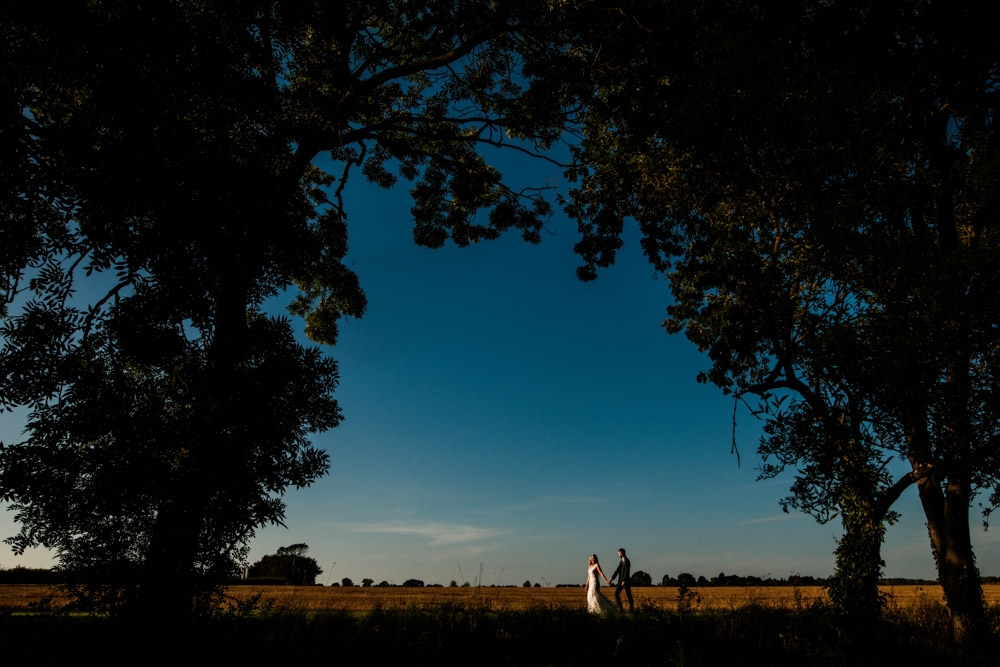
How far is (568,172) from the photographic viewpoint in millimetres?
17750

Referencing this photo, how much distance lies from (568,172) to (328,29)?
8.37 meters

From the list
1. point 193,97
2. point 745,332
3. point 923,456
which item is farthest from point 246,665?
point 923,456

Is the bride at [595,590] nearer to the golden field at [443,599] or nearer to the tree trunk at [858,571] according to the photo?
the golden field at [443,599]

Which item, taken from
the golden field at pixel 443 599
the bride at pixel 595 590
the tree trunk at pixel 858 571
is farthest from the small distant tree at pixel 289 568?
the tree trunk at pixel 858 571

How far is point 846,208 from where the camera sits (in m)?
10.3

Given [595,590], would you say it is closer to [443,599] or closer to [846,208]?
[443,599]

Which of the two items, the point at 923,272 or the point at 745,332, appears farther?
the point at 745,332

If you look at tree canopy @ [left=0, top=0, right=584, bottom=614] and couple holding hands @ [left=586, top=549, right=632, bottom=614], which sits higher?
tree canopy @ [left=0, top=0, right=584, bottom=614]

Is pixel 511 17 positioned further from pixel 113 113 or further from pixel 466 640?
pixel 466 640

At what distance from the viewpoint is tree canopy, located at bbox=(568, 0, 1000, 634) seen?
9914 millimetres

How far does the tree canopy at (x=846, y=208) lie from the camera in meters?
9.91

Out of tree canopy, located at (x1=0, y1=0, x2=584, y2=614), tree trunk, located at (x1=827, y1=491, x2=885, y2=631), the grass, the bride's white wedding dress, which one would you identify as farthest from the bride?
tree canopy, located at (x1=0, y1=0, x2=584, y2=614)

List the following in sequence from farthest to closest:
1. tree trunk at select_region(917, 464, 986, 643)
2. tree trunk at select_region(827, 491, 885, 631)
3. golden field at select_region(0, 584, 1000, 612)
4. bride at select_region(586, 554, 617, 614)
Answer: bride at select_region(586, 554, 617, 614)
golden field at select_region(0, 584, 1000, 612)
tree trunk at select_region(917, 464, 986, 643)
tree trunk at select_region(827, 491, 885, 631)

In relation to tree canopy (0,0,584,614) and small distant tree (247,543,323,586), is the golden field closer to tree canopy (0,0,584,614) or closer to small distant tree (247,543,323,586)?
tree canopy (0,0,584,614)
